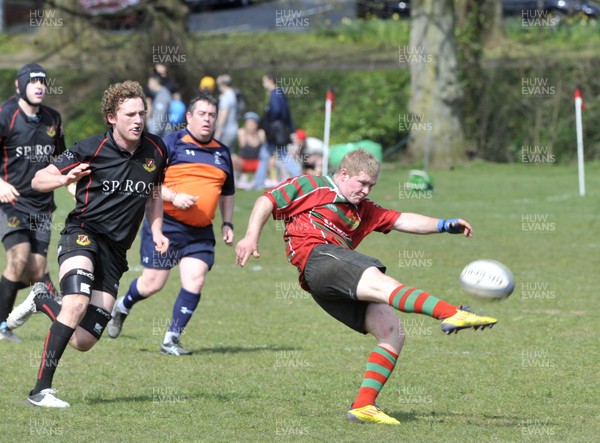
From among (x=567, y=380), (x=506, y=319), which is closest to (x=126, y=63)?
(x=506, y=319)

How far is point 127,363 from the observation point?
28.9 ft

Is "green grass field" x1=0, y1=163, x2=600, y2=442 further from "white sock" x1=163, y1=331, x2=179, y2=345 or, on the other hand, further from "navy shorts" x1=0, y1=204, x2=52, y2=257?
"navy shorts" x1=0, y1=204, x2=52, y2=257

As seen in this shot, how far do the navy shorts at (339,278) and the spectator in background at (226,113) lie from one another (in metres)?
15.8

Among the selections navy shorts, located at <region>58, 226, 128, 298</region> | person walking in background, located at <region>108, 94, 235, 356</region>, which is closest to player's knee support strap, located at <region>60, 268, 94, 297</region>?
navy shorts, located at <region>58, 226, 128, 298</region>

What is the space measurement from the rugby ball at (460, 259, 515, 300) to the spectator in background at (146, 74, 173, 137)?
15463 millimetres

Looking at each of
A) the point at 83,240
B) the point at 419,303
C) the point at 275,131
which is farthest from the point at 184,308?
the point at 275,131

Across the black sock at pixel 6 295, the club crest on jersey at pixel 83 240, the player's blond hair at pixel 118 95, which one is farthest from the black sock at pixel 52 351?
the black sock at pixel 6 295

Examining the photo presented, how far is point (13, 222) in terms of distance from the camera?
31.6 feet

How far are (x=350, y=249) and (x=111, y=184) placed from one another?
64.3 inches

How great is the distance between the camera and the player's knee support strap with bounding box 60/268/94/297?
7070 mm

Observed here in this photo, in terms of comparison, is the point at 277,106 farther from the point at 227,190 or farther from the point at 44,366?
the point at 44,366

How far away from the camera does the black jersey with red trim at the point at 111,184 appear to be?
23.9ft

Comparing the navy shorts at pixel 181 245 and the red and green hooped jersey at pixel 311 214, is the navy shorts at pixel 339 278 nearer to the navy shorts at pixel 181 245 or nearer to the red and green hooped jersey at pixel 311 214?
the red and green hooped jersey at pixel 311 214

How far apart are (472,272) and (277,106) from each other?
15522mm
